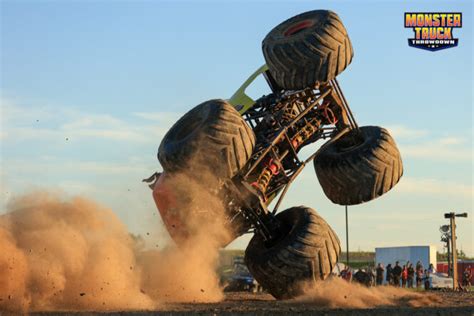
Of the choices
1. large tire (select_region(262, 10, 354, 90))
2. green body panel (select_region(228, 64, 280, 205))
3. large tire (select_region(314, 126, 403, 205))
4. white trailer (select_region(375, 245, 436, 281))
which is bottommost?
white trailer (select_region(375, 245, 436, 281))

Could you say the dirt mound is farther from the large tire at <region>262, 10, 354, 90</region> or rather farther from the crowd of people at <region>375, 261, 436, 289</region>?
the crowd of people at <region>375, 261, 436, 289</region>

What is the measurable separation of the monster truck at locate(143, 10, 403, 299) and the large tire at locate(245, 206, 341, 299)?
0.02m

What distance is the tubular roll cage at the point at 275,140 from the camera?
19.1m

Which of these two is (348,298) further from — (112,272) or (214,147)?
(112,272)

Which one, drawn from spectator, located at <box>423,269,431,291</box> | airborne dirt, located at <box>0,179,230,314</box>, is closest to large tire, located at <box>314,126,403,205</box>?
airborne dirt, located at <box>0,179,230,314</box>

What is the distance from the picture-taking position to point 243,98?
72.3ft

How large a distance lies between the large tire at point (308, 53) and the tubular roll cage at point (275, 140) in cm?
61

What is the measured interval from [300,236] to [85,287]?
522 centimetres

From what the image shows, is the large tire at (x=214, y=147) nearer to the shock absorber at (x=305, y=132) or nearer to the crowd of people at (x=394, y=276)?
the shock absorber at (x=305, y=132)

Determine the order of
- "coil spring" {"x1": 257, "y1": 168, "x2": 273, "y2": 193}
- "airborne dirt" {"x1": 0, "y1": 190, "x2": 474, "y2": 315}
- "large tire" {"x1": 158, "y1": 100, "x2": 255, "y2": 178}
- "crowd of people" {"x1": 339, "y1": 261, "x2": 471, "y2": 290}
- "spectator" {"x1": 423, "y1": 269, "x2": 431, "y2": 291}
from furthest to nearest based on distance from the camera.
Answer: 1. "spectator" {"x1": 423, "y1": 269, "x2": 431, "y2": 291}
2. "crowd of people" {"x1": 339, "y1": 261, "x2": 471, "y2": 290}
3. "coil spring" {"x1": 257, "y1": 168, "x2": 273, "y2": 193}
4. "large tire" {"x1": 158, "y1": 100, "x2": 255, "y2": 178}
5. "airborne dirt" {"x1": 0, "y1": 190, "x2": 474, "y2": 315}

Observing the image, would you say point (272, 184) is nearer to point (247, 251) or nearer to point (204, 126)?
point (247, 251)

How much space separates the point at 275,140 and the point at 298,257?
2.78 meters

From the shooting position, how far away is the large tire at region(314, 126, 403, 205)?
22.1 metres

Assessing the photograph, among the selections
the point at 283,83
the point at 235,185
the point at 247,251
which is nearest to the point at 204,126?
the point at 235,185
